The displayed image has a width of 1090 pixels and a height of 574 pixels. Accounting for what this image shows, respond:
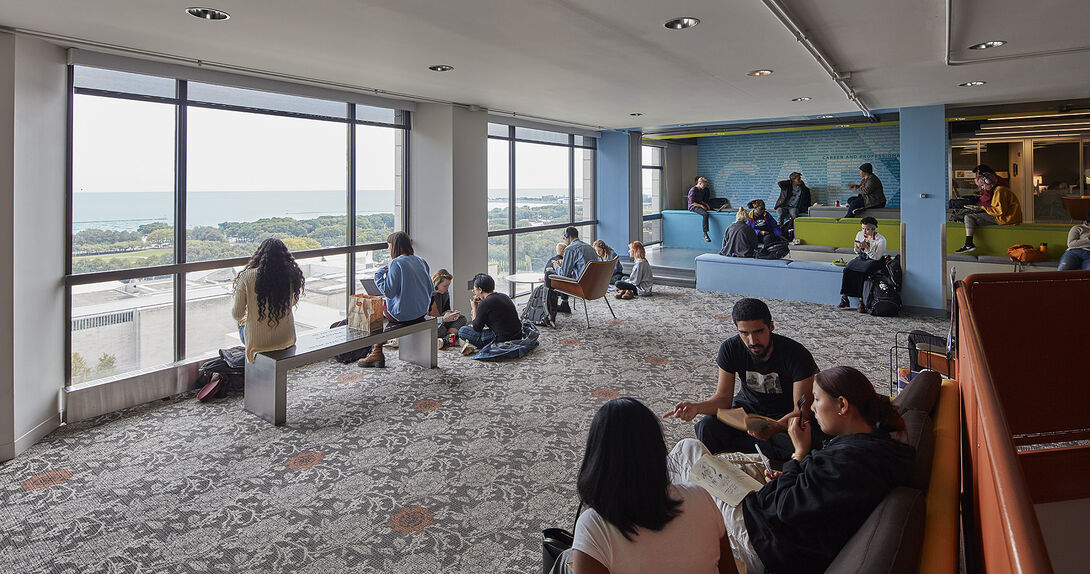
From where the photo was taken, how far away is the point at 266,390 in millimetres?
4707

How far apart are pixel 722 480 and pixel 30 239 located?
4773 millimetres

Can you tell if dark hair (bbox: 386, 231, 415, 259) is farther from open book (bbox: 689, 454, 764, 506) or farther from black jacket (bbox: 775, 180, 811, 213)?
black jacket (bbox: 775, 180, 811, 213)

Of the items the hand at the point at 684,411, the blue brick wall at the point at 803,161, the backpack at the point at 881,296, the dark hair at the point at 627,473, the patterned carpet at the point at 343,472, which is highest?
the blue brick wall at the point at 803,161

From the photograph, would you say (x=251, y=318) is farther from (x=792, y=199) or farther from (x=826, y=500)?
(x=792, y=199)

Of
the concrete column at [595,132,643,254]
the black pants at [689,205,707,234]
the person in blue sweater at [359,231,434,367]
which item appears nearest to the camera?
the person in blue sweater at [359,231,434,367]

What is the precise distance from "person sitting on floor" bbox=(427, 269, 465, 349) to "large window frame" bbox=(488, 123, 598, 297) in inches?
84.9

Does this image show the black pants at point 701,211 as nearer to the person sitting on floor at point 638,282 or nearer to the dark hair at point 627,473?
the person sitting on floor at point 638,282

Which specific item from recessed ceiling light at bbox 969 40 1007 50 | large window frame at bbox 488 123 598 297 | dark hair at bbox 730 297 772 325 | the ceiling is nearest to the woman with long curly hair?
the ceiling

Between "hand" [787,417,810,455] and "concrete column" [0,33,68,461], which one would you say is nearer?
"hand" [787,417,810,455]

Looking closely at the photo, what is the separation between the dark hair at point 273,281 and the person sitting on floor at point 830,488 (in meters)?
3.81

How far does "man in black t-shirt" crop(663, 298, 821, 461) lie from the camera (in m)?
3.12

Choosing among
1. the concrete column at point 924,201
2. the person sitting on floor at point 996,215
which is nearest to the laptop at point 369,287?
the concrete column at point 924,201

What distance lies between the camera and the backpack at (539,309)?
312 inches

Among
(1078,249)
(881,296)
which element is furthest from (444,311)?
(1078,249)
